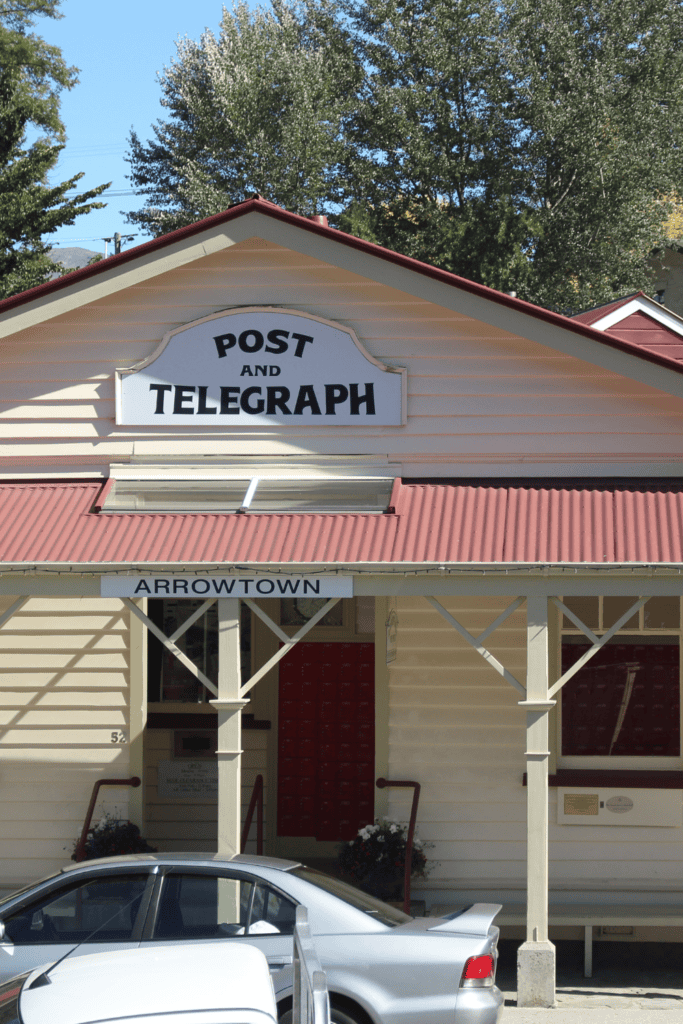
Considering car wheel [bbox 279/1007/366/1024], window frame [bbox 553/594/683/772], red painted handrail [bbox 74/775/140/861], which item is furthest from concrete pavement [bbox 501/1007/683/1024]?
red painted handrail [bbox 74/775/140/861]

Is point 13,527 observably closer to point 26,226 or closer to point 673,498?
point 673,498

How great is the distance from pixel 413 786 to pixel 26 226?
16.8 meters

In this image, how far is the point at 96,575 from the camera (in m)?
9.20

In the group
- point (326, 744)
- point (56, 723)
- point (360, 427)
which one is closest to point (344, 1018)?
point (56, 723)

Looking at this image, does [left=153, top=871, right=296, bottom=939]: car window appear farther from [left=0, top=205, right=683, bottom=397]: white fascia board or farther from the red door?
[left=0, top=205, right=683, bottom=397]: white fascia board

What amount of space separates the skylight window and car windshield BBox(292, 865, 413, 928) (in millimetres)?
3732

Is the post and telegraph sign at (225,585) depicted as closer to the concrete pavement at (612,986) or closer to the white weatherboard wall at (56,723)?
the white weatherboard wall at (56,723)

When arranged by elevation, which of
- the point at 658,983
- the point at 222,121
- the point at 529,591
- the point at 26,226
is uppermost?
the point at 222,121

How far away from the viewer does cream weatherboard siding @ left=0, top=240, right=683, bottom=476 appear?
10.8 metres

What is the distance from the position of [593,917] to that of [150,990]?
6740 millimetres

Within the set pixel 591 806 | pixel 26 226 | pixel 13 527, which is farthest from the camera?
pixel 26 226

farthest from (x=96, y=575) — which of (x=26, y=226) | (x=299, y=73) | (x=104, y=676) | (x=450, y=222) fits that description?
(x=299, y=73)

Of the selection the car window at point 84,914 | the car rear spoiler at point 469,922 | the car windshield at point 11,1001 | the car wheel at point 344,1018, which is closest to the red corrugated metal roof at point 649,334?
the car rear spoiler at point 469,922

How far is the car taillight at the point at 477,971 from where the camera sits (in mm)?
6438
